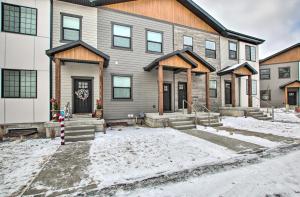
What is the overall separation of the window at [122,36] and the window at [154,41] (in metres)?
1.53

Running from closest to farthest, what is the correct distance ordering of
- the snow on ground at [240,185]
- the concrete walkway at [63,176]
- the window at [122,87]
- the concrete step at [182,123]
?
1. the snow on ground at [240,185]
2. the concrete walkway at [63,176]
3. the concrete step at [182,123]
4. the window at [122,87]

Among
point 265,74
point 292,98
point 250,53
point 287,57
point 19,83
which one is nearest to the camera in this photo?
point 19,83

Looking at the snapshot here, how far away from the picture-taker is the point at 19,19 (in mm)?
8180

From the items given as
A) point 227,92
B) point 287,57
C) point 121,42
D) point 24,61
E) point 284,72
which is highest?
point 287,57

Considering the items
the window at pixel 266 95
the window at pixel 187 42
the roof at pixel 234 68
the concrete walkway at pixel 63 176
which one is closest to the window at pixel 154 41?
the window at pixel 187 42

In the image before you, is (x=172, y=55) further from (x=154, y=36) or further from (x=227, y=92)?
(x=227, y=92)

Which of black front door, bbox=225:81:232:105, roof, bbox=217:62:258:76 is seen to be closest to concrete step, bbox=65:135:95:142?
roof, bbox=217:62:258:76

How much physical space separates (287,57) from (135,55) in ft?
73.7

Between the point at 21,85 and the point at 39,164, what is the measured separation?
20.2 feet

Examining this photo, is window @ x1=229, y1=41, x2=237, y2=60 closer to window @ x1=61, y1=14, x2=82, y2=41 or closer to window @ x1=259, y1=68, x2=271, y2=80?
window @ x1=259, y1=68, x2=271, y2=80

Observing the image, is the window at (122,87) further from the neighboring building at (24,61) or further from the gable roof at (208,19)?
the gable roof at (208,19)

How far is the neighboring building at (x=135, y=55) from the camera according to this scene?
29.4ft

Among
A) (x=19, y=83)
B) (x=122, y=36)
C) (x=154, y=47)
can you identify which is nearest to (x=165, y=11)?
(x=154, y=47)

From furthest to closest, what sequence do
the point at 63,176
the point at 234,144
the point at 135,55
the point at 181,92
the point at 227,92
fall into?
the point at 227,92 → the point at 181,92 → the point at 135,55 → the point at 234,144 → the point at 63,176
